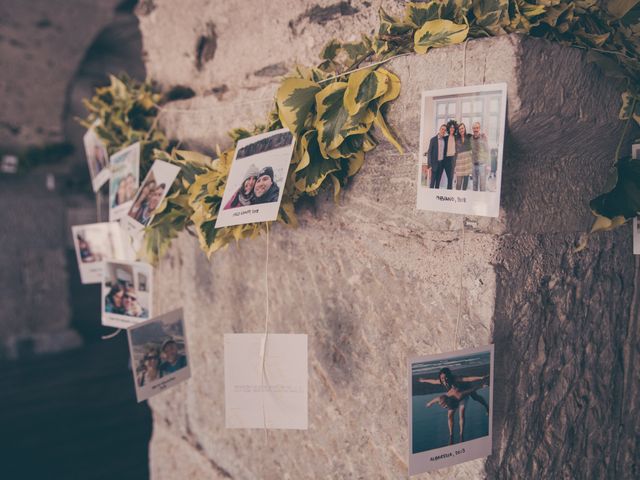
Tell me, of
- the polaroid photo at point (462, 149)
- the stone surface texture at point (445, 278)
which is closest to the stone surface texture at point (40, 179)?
the stone surface texture at point (445, 278)

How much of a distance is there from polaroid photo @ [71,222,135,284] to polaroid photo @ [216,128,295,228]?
73cm

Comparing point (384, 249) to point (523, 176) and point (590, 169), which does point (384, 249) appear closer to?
point (523, 176)

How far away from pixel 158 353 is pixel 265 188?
0.54 m

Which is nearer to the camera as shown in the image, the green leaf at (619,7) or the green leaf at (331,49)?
the green leaf at (619,7)

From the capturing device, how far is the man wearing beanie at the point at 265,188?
37.3 inches

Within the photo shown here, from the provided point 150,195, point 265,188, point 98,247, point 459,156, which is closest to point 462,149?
point 459,156

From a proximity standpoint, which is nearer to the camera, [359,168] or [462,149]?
[462,149]

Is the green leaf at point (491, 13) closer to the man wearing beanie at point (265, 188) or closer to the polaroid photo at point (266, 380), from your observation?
the man wearing beanie at point (265, 188)

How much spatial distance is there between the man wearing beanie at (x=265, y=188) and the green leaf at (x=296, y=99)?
0.10 m

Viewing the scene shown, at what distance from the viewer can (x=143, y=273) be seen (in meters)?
1.49

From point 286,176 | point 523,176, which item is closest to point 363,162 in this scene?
point 286,176

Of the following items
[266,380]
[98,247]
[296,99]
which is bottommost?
[266,380]

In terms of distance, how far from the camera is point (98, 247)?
1.68m

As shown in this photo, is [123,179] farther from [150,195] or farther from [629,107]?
[629,107]
